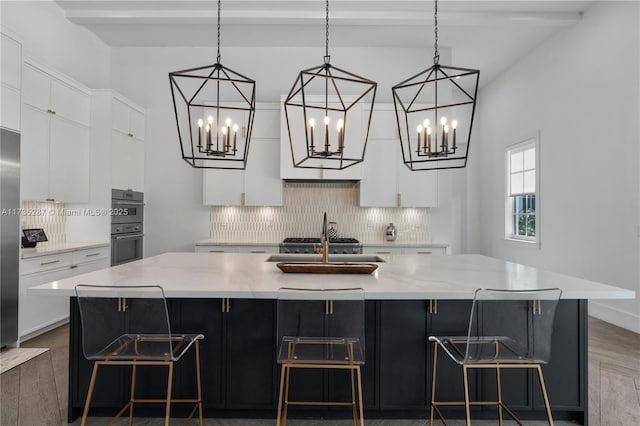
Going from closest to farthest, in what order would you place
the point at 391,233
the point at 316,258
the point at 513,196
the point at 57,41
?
the point at 316,258, the point at 57,41, the point at 391,233, the point at 513,196

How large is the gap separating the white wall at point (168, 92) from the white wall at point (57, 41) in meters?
0.30

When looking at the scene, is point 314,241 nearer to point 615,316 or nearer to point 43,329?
point 43,329

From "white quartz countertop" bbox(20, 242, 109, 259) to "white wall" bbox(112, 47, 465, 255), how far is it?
1.09 metres

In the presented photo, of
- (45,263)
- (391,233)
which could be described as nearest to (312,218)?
(391,233)

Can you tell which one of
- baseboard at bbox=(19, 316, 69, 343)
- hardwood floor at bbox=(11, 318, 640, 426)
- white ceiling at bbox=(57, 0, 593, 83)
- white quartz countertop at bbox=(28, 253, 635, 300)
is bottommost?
hardwood floor at bbox=(11, 318, 640, 426)

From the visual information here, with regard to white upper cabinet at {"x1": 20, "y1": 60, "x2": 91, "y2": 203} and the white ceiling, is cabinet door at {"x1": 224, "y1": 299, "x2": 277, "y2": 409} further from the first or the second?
Answer: the white ceiling

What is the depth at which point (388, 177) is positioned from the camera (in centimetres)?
516

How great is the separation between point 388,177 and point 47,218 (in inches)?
159

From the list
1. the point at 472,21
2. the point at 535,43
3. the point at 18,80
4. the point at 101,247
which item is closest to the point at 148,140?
the point at 101,247

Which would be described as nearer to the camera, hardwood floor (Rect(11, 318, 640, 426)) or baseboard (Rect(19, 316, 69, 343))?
hardwood floor (Rect(11, 318, 640, 426))

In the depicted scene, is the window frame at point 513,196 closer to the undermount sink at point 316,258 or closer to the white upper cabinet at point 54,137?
the undermount sink at point 316,258

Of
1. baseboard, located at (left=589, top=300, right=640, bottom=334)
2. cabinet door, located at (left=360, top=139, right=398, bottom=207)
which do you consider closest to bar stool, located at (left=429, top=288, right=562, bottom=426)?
baseboard, located at (left=589, top=300, right=640, bottom=334)

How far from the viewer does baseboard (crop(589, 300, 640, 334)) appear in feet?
13.1

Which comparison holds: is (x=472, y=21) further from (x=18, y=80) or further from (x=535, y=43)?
(x=18, y=80)
